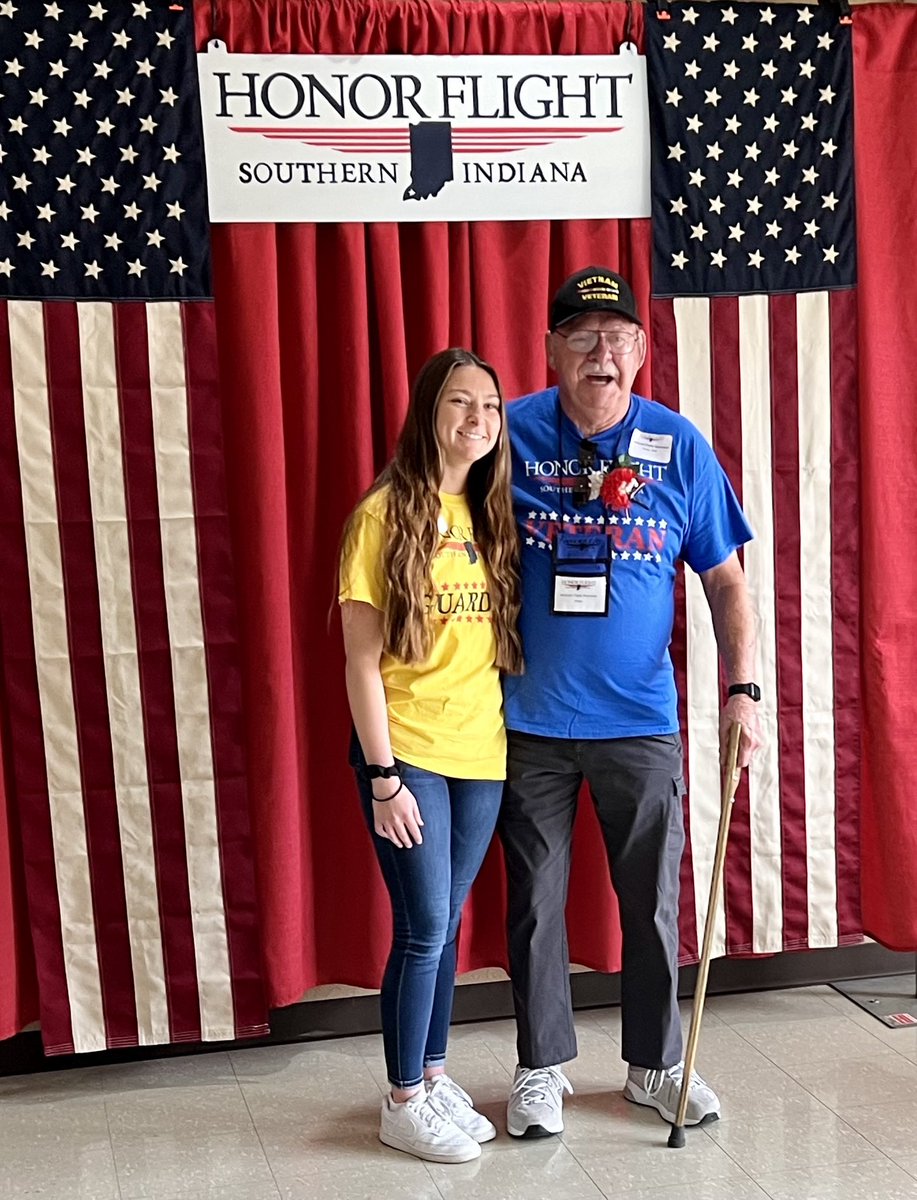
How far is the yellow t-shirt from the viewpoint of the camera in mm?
2697

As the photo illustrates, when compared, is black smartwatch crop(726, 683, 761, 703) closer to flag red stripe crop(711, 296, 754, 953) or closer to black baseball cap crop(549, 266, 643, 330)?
flag red stripe crop(711, 296, 754, 953)

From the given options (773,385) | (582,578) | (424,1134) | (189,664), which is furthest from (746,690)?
(189,664)

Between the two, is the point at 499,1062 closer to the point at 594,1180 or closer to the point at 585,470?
the point at 594,1180

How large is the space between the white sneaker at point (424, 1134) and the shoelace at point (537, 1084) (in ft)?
0.49

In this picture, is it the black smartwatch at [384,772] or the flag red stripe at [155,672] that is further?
the flag red stripe at [155,672]

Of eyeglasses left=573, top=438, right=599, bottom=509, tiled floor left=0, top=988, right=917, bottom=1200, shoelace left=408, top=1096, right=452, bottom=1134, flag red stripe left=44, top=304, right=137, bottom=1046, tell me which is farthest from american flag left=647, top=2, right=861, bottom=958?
flag red stripe left=44, top=304, right=137, bottom=1046

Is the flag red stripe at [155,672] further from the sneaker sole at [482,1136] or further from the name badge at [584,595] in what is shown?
the name badge at [584,595]

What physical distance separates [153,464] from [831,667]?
1733 mm

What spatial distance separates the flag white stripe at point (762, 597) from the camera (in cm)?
341

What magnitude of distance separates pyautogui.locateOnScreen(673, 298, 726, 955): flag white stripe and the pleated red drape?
0.65 ft

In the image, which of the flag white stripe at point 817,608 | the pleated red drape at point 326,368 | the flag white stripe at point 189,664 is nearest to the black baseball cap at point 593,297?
the pleated red drape at point 326,368

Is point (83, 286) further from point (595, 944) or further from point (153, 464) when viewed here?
point (595, 944)

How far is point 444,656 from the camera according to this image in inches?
108

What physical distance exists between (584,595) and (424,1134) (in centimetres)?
114
